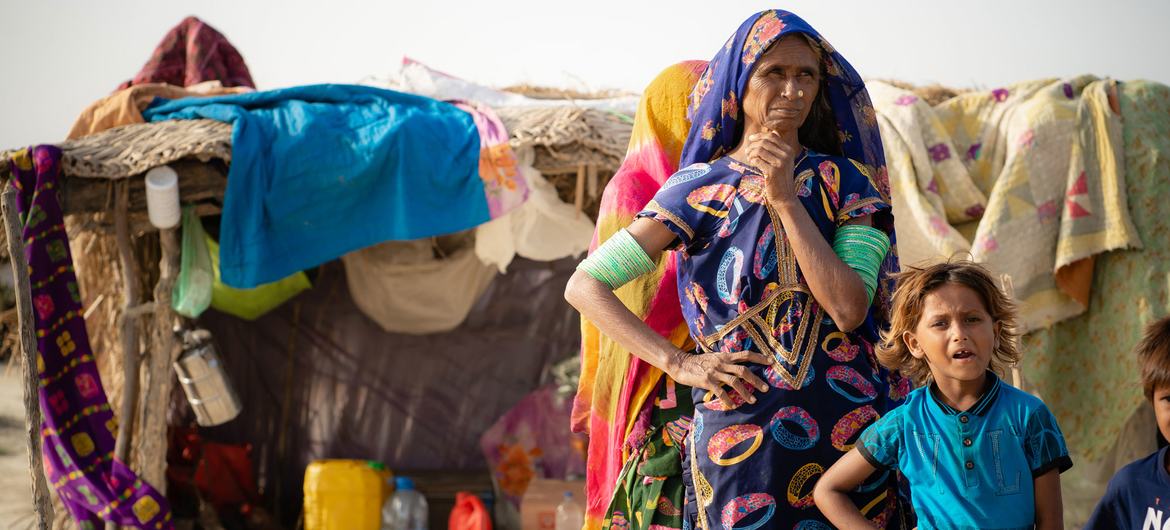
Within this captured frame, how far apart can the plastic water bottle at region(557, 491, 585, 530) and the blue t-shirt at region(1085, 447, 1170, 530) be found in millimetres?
4960

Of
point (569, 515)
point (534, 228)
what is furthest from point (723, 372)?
point (569, 515)

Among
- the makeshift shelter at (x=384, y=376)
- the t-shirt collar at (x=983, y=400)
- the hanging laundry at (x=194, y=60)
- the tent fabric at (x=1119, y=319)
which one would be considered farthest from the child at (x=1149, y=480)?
the hanging laundry at (x=194, y=60)

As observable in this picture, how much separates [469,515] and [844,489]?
527 cm

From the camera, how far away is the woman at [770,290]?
2.24 m

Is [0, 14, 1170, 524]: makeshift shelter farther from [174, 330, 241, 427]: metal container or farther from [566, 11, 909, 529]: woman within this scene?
[566, 11, 909, 529]: woman

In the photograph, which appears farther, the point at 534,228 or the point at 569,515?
the point at 569,515

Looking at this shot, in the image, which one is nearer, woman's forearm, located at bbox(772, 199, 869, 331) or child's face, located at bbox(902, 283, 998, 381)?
child's face, located at bbox(902, 283, 998, 381)

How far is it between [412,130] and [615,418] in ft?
12.0

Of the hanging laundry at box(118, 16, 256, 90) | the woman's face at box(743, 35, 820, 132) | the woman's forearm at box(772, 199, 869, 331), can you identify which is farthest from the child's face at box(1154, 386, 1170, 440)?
the hanging laundry at box(118, 16, 256, 90)

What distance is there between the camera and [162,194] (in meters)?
5.97

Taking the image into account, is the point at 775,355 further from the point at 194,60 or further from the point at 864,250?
the point at 194,60

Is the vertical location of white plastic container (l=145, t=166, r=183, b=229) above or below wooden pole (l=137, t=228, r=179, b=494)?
above

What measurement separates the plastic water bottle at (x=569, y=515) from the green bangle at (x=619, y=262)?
484 cm

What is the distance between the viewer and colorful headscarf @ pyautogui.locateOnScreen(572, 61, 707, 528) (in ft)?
9.05
